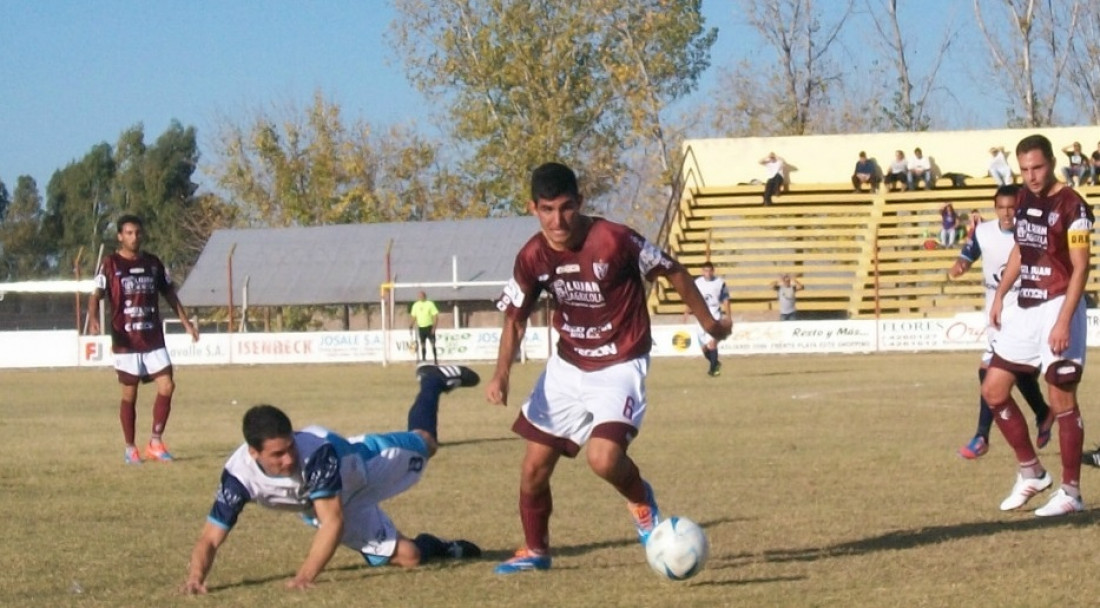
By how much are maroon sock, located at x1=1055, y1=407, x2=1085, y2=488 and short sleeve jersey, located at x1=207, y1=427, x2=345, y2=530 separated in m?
4.02

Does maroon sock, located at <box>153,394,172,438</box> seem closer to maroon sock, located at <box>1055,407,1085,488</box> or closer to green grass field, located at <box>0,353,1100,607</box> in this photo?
green grass field, located at <box>0,353,1100,607</box>

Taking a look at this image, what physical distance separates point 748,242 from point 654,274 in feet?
118

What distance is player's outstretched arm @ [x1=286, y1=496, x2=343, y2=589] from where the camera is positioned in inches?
265

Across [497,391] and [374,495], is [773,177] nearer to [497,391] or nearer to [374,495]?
[374,495]

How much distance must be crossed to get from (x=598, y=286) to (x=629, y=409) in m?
0.55

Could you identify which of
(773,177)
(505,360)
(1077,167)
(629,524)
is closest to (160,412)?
(629,524)

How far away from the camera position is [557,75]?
58312mm

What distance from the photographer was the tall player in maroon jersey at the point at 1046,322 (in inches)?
328

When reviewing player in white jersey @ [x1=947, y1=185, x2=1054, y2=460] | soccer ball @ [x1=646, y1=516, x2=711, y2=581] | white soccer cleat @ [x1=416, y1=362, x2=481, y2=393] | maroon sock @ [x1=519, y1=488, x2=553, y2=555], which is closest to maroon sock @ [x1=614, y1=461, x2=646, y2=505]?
maroon sock @ [x1=519, y1=488, x2=553, y2=555]

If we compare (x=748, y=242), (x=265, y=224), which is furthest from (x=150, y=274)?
(x=265, y=224)

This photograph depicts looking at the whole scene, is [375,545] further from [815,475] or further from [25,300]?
[25,300]

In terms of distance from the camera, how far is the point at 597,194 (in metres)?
62.5

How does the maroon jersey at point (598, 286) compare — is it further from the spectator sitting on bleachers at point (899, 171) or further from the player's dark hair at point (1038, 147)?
the spectator sitting on bleachers at point (899, 171)

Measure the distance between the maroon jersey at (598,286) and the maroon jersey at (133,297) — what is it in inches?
249
